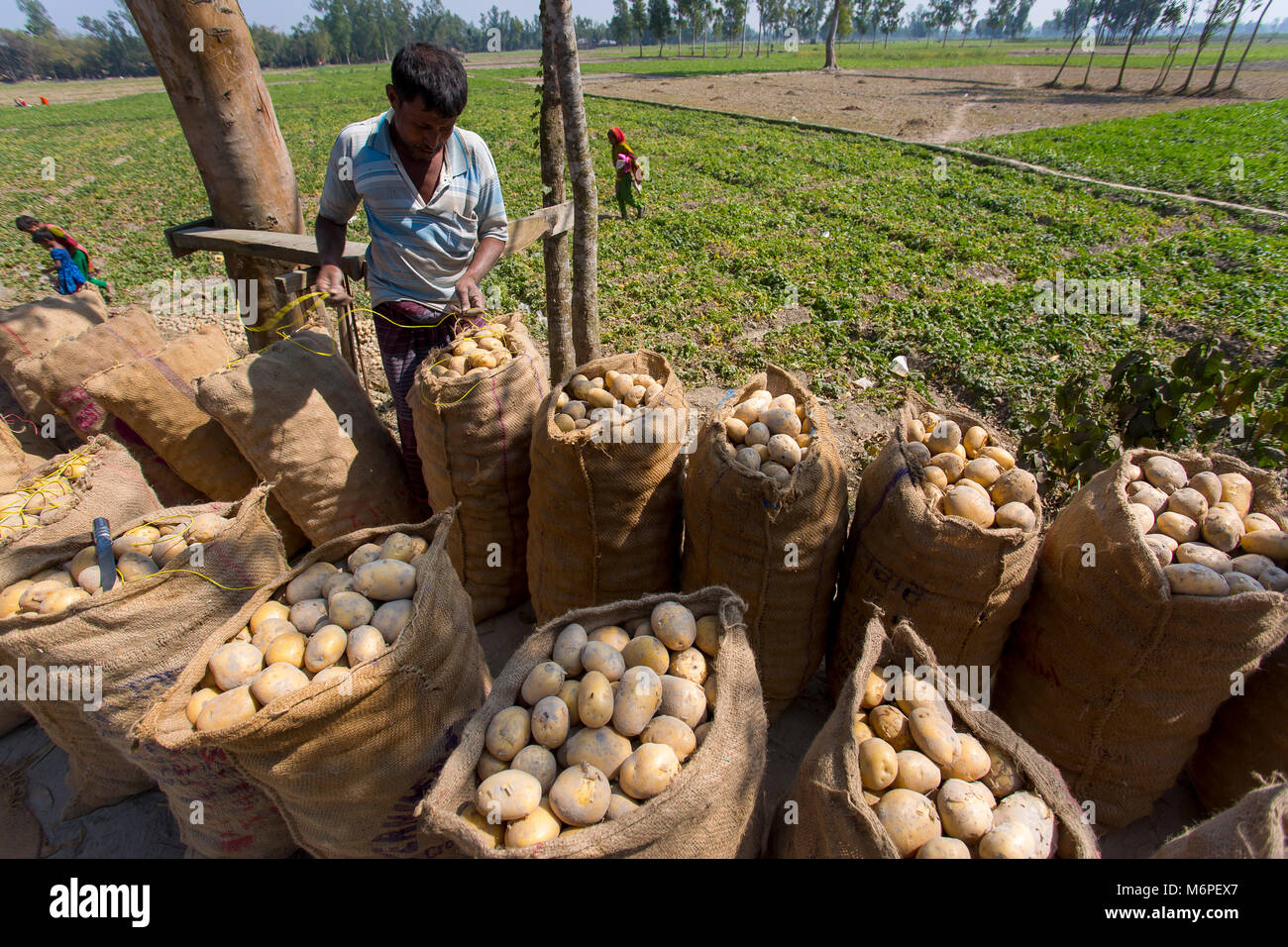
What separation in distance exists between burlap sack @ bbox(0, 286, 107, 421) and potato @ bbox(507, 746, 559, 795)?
410cm

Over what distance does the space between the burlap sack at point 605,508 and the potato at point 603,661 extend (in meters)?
0.83

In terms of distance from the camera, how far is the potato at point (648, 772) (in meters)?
1.73

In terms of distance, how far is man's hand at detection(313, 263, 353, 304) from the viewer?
3.08 meters

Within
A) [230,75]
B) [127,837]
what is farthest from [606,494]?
[230,75]

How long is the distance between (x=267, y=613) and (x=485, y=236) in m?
2.27

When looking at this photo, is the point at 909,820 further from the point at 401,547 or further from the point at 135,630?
the point at 135,630

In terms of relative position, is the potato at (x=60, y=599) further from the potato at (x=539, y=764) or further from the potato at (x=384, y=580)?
the potato at (x=539, y=764)

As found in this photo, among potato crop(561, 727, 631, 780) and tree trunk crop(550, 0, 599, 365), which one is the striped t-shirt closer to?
tree trunk crop(550, 0, 599, 365)

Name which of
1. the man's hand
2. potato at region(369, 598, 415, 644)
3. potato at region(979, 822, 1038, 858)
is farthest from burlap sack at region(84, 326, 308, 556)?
potato at region(979, 822, 1038, 858)

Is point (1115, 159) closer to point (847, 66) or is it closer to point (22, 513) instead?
point (22, 513)

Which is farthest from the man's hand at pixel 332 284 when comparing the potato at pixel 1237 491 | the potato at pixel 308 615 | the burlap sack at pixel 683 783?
the potato at pixel 1237 491

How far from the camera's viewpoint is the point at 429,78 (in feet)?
8.76

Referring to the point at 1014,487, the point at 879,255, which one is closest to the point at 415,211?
the point at 1014,487

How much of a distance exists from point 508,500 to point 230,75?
2.72 metres
